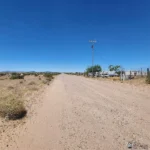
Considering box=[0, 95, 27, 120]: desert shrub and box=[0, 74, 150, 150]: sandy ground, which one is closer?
box=[0, 74, 150, 150]: sandy ground

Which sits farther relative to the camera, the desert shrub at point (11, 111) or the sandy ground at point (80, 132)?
the desert shrub at point (11, 111)

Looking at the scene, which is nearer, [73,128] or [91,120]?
[73,128]

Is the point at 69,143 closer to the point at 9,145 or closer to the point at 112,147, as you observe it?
the point at 112,147

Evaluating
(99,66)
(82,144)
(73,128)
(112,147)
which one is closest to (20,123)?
(73,128)

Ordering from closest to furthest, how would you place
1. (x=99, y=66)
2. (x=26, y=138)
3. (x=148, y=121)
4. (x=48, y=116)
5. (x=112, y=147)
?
(x=112, y=147)
(x=26, y=138)
(x=148, y=121)
(x=48, y=116)
(x=99, y=66)

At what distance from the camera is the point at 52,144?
21.9 feet

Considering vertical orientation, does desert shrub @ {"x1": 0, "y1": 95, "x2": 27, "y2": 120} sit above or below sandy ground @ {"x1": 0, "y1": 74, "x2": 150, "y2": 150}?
above

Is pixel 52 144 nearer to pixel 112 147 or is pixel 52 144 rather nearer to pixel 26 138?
pixel 26 138

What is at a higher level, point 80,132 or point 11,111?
point 11,111

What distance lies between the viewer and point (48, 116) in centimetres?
1080

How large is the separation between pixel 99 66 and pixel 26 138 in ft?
462

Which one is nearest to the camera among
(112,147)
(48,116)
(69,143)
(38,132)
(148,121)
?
(112,147)

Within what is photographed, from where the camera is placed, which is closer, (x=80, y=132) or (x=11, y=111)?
(x=80, y=132)

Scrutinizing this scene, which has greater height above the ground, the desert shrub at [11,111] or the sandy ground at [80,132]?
the desert shrub at [11,111]
